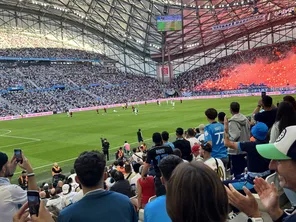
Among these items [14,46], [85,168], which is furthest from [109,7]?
[85,168]

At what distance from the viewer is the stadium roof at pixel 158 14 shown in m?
61.9

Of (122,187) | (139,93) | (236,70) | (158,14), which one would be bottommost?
(122,187)

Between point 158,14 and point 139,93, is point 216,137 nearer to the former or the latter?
point 158,14

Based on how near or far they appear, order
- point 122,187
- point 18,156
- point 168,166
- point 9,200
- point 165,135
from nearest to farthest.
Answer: point 168,166 < point 9,200 < point 18,156 < point 122,187 < point 165,135

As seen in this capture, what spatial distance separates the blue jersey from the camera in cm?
754

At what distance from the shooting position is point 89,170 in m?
3.40

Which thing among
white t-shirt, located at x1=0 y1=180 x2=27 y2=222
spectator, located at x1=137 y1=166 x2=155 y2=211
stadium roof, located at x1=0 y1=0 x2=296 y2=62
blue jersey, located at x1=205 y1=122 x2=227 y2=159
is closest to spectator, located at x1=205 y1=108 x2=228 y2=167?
blue jersey, located at x1=205 y1=122 x2=227 y2=159

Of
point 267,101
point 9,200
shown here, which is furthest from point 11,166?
point 267,101

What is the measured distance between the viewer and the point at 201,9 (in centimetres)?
6481

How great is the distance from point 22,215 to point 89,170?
0.82 m

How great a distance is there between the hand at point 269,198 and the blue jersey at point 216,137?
5071mm

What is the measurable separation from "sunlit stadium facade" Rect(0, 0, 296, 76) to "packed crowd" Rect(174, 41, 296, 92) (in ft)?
7.37

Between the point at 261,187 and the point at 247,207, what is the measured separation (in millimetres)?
254

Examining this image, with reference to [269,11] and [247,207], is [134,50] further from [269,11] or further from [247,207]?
[247,207]
